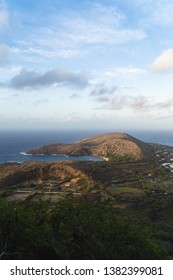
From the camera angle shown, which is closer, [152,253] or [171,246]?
[152,253]

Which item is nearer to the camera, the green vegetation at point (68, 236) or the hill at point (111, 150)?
the green vegetation at point (68, 236)

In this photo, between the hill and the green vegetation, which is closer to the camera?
the green vegetation

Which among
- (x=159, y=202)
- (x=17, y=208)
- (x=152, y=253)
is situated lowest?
(x=159, y=202)

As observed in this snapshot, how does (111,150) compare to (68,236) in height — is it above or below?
below

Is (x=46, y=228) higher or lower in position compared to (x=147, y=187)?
higher

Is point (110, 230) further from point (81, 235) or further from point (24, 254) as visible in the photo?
point (24, 254)
